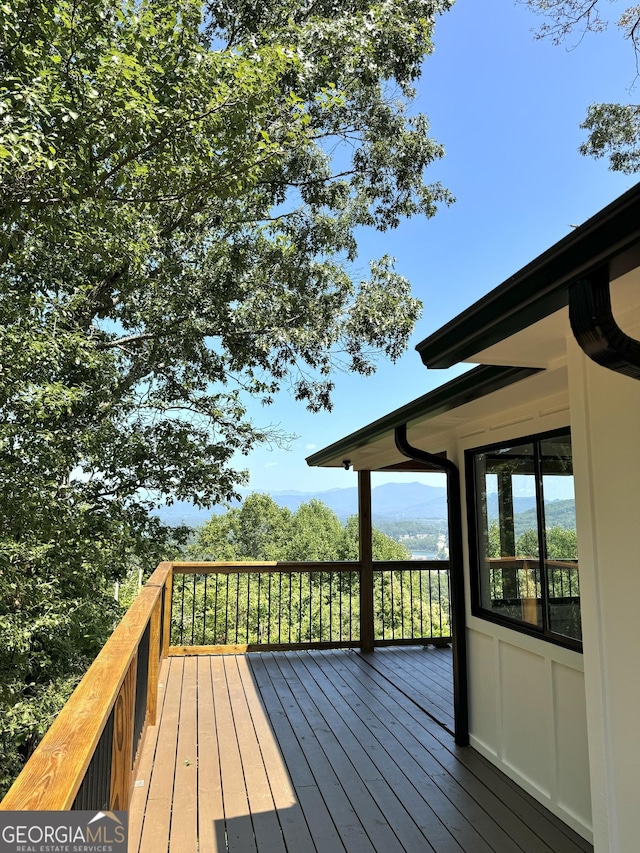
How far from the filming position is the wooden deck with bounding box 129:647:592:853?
2773mm

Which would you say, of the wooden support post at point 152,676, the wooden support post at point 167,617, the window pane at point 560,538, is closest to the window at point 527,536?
the window pane at point 560,538

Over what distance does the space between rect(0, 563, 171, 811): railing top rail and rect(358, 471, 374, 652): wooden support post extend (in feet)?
16.1

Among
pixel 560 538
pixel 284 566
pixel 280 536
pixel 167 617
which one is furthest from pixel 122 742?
pixel 280 536

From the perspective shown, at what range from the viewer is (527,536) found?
3.44 m

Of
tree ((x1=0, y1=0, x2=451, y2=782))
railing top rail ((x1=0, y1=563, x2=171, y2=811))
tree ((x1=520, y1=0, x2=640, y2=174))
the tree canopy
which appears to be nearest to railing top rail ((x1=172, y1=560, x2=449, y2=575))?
tree ((x1=0, y1=0, x2=451, y2=782))

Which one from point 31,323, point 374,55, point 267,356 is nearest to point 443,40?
point 374,55

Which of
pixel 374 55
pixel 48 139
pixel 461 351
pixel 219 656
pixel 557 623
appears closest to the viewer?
pixel 461 351

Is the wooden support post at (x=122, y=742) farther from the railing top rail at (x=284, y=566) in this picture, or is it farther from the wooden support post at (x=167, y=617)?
the railing top rail at (x=284, y=566)

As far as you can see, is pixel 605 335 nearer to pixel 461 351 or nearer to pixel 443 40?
pixel 461 351

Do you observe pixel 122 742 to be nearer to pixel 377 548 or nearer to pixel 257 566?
pixel 257 566

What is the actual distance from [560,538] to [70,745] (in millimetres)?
2611

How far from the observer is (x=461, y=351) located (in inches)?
74.7

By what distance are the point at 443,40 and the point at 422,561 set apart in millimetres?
10668

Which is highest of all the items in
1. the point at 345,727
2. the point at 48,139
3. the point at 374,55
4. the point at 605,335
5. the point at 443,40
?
the point at 443,40
